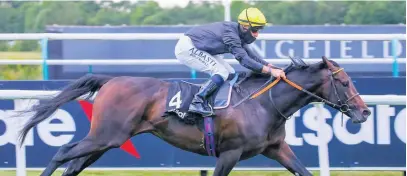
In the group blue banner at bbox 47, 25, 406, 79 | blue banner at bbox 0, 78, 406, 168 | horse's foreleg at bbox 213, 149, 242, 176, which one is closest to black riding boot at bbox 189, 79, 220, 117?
horse's foreleg at bbox 213, 149, 242, 176

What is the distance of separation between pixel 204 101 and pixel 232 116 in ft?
0.78

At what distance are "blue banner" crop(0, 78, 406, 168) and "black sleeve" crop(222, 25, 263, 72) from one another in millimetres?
1469

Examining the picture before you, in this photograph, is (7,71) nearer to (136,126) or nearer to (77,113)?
(77,113)

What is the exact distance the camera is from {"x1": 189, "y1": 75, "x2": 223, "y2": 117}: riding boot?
672 cm

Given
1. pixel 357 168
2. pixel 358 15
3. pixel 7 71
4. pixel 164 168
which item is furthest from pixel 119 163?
pixel 358 15

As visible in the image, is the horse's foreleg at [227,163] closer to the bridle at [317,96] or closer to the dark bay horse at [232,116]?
the dark bay horse at [232,116]

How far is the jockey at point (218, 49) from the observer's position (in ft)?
22.1

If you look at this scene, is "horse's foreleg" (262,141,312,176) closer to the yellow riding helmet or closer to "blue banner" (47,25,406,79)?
the yellow riding helmet

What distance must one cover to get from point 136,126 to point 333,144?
6.86 feet

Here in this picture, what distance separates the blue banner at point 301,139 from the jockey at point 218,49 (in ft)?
4.34

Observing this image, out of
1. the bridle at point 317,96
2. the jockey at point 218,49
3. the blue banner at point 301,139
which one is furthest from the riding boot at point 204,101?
the blue banner at point 301,139

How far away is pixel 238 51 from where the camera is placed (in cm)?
669

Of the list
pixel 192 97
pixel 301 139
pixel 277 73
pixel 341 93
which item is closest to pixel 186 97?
pixel 192 97

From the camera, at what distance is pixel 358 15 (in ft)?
76.2
